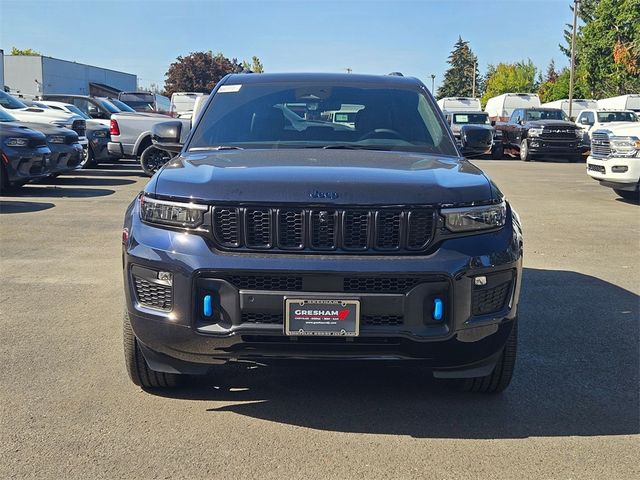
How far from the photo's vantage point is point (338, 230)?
3361 mm

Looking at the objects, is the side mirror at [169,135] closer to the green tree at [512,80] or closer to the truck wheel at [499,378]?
the truck wheel at [499,378]

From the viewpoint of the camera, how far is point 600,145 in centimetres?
1317

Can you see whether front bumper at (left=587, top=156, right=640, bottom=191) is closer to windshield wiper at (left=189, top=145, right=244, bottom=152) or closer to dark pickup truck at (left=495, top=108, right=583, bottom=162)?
windshield wiper at (left=189, top=145, right=244, bottom=152)

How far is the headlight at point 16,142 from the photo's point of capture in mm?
11984

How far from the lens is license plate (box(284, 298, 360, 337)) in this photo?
3273 millimetres

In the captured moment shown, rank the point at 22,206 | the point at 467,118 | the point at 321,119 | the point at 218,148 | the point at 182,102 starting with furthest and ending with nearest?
the point at 182,102
the point at 467,118
the point at 22,206
the point at 321,119
the point at 218,148

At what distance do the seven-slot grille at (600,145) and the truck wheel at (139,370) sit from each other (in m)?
10.9

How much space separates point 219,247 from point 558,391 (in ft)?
6.99

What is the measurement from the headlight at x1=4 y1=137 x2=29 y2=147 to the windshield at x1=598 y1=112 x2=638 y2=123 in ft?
68.0

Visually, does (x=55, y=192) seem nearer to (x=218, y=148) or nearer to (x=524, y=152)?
(x=218, y=148)

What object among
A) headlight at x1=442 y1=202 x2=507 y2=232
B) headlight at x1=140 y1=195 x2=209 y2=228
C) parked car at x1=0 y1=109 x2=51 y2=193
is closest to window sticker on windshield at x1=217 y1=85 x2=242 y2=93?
headlight at x1=140 y1=195 x2=209 y2=228

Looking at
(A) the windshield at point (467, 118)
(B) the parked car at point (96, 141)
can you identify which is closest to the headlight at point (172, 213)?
(B) the parked car at point (96, 141)

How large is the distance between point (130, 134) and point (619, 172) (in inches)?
434

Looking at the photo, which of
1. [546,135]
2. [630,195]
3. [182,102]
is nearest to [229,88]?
[630,195]
